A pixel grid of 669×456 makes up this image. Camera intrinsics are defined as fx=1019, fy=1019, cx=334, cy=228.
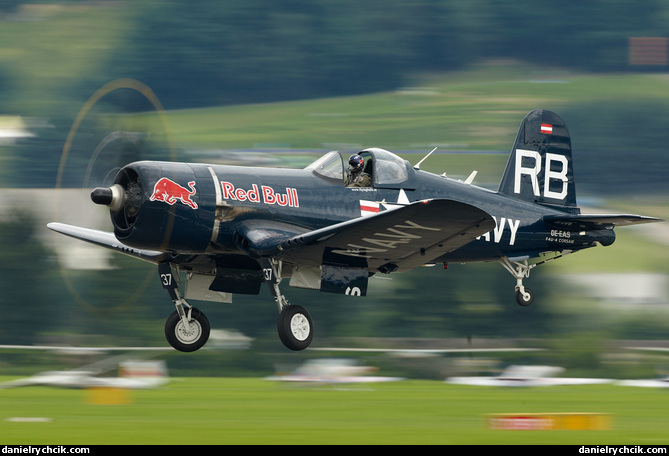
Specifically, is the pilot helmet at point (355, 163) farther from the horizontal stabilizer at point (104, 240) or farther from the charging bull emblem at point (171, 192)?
the horizontal stabilizer at point (104, 240)

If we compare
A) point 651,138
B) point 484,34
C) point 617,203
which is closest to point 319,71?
point 484,34

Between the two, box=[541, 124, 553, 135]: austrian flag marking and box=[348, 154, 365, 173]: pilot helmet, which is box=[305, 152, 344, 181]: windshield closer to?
box=[348, 154, 365, 173]: pilot helmet

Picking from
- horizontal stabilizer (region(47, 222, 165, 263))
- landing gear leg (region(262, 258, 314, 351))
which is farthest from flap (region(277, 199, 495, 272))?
horizontal stabilizer (region(47, 222, 165, 263))

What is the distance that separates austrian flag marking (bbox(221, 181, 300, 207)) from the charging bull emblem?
19.6 inches

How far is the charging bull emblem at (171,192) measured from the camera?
1442 centimetres

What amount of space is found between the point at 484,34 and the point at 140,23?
40.2 meters

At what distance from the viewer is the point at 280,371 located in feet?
146

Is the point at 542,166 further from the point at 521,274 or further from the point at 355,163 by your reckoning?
the point at 355,163

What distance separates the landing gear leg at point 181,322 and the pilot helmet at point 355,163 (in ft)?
10.7

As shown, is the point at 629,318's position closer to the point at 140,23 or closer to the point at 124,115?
the point at 124,115

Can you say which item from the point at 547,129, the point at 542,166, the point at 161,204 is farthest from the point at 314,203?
the point at 547,129

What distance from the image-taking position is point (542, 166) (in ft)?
61.4

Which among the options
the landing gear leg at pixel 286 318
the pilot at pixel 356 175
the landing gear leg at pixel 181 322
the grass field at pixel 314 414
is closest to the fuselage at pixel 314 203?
the pilot at pixel 356 175
